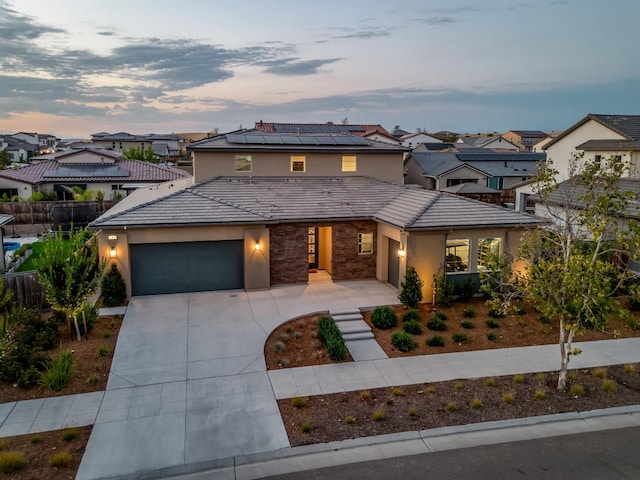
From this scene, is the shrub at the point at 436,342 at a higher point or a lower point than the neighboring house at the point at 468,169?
lower

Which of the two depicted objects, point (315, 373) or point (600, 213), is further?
point (315, 373)

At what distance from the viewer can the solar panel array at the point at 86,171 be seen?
37781mm

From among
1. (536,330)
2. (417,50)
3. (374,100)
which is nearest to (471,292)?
(536,330)

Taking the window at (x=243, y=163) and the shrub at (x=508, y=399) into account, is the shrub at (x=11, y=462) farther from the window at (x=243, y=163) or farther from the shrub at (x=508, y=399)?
the window at (x=243, y=163)

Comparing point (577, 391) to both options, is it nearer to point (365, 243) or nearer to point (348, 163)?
point (365, 243)

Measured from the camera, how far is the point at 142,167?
40.7m

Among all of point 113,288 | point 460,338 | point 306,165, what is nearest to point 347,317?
point 460,338

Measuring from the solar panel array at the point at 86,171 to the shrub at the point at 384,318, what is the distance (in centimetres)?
Answer: 3012

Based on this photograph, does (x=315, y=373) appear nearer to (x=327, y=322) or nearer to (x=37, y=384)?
(x=327, y=322)

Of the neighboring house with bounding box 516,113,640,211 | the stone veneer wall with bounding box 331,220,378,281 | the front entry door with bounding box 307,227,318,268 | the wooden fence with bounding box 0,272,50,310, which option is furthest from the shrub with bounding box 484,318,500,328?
the neighboring house with bounding box 516,113,640,211

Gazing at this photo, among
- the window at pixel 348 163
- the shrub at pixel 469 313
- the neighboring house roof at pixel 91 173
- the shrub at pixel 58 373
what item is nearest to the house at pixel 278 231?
the shrub at pixel 469 313

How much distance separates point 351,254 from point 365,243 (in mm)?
785

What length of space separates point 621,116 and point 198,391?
38934 mm

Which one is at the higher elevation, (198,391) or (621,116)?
(621,116)
